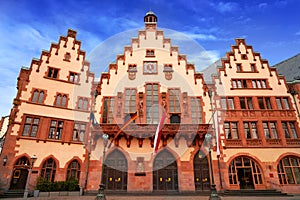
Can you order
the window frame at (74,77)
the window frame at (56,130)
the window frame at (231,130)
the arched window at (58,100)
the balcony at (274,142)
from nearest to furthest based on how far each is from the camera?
the window frame at (56,130)
the balcony at (274,142)
the window frame at (231,130)
the arched window at (58,100)
the window frame at (74,77)

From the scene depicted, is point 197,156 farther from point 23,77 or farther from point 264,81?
point 23,77

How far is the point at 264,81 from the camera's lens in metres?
23.7

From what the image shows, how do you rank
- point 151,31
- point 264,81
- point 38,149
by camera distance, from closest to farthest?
1. point 38,149
2. point 264,81
3. point 151,31

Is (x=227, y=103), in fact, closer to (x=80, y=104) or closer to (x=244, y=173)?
(x=244, y=173)

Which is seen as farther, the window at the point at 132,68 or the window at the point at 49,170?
the window at the point at 132,68

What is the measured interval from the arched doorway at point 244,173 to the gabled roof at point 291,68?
13.3 meters

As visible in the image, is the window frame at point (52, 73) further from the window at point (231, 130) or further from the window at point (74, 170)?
the window at point (231, 130)

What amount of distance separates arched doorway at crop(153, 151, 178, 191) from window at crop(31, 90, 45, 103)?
14.7 meters

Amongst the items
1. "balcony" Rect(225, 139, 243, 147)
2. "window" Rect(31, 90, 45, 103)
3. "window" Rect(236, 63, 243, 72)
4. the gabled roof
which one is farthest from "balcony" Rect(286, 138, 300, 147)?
"window" Rect(31, 90, 45, 103)

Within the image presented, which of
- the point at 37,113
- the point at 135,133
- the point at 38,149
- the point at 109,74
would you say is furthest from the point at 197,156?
the point at 37,113

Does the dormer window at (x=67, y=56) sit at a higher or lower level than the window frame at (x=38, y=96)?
higher

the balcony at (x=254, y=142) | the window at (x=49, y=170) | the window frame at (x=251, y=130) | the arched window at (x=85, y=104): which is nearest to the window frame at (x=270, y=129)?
the window frame at (x=251, y=130)

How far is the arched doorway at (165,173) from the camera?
1939 centimetres

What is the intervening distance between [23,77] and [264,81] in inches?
1150
